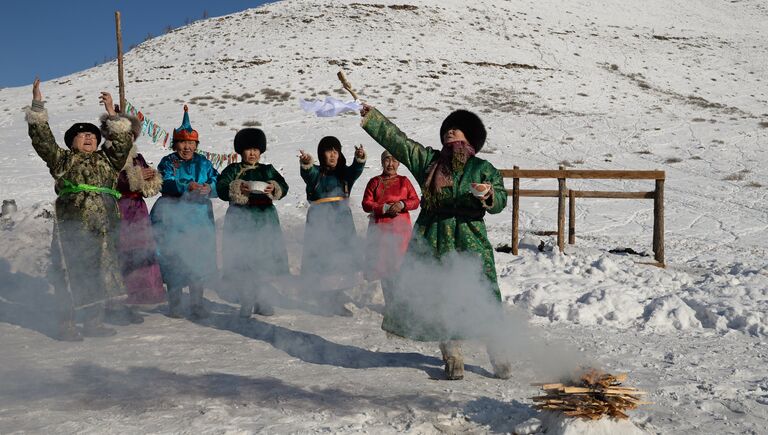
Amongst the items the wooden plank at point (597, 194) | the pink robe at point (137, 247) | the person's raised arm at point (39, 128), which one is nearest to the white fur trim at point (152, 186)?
the pink robe at point (137, 247)

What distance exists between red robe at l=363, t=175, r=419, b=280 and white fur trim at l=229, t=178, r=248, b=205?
1.08 meters

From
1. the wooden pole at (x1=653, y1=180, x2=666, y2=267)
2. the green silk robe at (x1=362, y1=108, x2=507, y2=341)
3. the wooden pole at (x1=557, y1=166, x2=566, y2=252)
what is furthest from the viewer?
the wooden pole at (x1=557, y1=166, x2=566, y2=252)

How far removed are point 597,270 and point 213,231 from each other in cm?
411

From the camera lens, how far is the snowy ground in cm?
338

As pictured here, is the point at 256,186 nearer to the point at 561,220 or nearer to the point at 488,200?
the point at 488,200

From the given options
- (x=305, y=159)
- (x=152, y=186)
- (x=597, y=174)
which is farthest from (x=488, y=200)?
(x=597, y=174)

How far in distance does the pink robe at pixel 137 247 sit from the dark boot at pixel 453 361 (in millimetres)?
2900

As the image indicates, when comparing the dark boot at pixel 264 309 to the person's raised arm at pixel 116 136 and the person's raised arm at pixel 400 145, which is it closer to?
the person's raised arm at pixel 116 136

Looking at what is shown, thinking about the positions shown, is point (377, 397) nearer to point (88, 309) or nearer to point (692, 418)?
point (692, 418)

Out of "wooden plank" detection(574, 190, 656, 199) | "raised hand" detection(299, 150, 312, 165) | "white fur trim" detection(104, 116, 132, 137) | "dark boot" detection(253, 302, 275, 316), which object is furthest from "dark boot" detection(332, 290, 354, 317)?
"wooden plank" detection(574, 190, 656, 199)

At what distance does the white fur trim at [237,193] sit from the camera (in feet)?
18.2

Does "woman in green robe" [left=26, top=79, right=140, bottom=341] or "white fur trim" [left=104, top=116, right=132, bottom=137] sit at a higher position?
"white fur trim" [left=104, top=116, right=132, bottom=137]

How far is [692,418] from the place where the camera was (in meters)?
3.32

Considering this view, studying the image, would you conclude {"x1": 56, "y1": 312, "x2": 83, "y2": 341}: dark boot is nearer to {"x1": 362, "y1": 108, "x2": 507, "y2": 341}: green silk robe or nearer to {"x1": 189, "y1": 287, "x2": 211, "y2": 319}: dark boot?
{"x1": 189, "y1": 287, "x2": 211, "y2": 319}: dark boot
